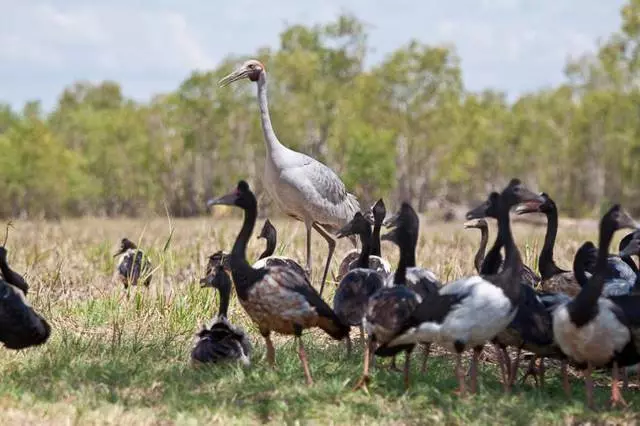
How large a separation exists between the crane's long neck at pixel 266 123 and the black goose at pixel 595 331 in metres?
5.31

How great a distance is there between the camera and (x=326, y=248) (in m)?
16.4

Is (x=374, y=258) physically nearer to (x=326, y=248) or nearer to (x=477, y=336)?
(x=477, y=336)

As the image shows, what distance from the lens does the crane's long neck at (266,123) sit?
37.4 feet

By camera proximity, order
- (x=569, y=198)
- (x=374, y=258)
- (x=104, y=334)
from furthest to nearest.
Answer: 1. (x=569, y=198)
2. (x=374, y=258)
3. (x=104, y=334)

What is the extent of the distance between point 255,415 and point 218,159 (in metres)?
46.8

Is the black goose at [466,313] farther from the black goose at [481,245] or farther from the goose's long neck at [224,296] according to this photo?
the black goose at [481,245]

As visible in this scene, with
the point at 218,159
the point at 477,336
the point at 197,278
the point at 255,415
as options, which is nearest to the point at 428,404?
the point at 477,336

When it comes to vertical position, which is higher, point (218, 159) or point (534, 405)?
point (218, 159)

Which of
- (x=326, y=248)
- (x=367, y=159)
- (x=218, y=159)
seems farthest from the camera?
(x=218, y=159)

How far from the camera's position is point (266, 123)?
11.6 m

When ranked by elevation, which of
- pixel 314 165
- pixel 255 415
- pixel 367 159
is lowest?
pixel 255 415

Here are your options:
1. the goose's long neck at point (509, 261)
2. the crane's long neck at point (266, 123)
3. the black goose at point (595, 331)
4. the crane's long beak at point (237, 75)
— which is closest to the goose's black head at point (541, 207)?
the goose's long neck at point (509, 261)

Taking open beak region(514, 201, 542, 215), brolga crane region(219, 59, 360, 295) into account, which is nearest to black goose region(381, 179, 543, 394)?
open beak region(514, 201, 542, 215)

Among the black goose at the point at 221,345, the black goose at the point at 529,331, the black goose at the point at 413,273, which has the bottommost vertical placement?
the black goose at the point at 221,345
